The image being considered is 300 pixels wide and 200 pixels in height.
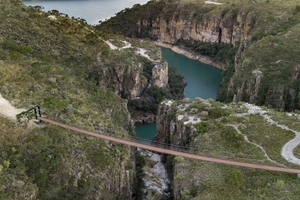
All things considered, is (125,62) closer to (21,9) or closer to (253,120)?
(21,9)

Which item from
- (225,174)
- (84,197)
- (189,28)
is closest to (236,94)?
(225,174)

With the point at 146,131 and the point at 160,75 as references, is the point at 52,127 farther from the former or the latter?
the point at 160,75

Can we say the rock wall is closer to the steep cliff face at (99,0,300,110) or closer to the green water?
the green water

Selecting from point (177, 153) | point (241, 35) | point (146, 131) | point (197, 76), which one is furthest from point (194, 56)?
point (177, 153)

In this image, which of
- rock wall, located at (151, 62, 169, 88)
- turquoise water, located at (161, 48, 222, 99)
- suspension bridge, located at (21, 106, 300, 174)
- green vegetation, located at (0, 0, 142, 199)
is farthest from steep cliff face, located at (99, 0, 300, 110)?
suspension bridge, located at (21, 106, 300, 174)

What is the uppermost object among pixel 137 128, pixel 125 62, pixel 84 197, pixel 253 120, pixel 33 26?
pixel 33 26

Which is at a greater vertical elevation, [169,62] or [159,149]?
[159,149]
